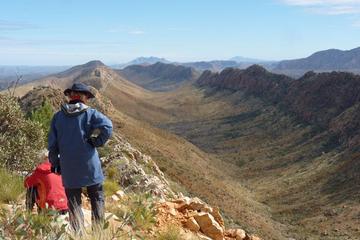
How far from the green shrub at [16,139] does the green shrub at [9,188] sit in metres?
3.49

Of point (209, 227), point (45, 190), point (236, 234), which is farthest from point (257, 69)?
point (45, 190)

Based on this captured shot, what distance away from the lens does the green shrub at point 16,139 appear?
13.7 metres

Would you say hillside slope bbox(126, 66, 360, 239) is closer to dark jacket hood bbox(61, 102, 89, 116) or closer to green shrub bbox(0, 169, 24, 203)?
Answer: green shrub bbox(0, 169, 24, 203)

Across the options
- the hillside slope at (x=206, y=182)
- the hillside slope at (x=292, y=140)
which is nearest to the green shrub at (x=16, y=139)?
the hillside slope at (x=206, y=182)

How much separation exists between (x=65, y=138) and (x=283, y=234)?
122 feet

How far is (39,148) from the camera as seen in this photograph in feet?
53.3

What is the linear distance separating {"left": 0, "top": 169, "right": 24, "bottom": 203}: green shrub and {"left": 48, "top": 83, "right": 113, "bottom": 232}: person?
7.05ft

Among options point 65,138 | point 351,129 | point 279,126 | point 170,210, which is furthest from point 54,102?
point 279,126

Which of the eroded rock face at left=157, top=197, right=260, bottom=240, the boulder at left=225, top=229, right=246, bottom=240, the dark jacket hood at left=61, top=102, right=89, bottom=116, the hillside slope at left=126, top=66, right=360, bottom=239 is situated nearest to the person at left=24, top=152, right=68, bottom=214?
the dark jacket hood at left=61, top=102, right=89, bottom=116

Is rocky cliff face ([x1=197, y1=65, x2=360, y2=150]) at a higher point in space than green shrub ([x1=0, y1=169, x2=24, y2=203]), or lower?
lower

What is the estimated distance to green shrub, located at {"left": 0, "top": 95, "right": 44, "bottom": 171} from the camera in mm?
13734

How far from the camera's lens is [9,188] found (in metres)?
8.97

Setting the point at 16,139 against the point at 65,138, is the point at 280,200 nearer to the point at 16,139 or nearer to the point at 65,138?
the point at 16,139

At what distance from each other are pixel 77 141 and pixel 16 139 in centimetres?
841
